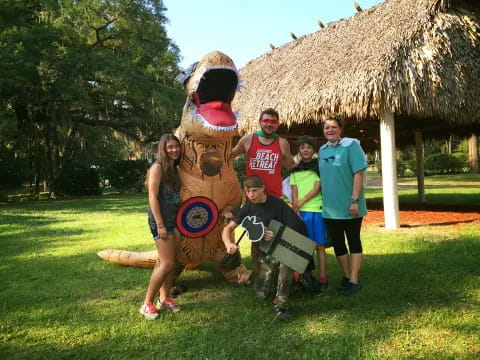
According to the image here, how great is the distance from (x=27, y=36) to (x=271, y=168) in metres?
11.2

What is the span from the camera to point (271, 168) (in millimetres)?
3488

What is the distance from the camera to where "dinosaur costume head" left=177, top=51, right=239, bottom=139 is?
3.24m

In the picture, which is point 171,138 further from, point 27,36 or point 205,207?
point 27,36

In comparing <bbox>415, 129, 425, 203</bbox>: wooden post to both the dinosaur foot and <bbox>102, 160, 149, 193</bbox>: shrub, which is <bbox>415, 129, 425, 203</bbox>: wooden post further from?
<bbox>102, 160, 149, 193</bbox>: shrub

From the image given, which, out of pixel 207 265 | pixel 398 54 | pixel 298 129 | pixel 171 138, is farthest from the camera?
pixel 298 129

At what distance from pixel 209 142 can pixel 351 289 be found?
5.59 feet

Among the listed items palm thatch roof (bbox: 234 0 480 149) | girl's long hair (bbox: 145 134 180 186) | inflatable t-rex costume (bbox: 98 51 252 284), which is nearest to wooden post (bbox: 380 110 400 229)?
palm thatch roof (bbox: 234 0 480 149)

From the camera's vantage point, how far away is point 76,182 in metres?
16.2

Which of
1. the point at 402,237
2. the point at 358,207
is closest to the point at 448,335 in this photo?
the point at 358,207

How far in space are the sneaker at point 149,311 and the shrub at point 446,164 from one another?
24356mm

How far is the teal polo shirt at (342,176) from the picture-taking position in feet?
11.1

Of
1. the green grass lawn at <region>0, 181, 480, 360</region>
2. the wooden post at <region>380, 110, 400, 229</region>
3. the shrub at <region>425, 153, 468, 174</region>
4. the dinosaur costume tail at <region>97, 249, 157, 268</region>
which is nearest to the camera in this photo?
the green grass lawn at <region>0, 181, 480, 360</region>

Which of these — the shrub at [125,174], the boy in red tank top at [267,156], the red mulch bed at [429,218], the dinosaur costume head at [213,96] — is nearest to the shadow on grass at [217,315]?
the boy in red tank top at [267,156]

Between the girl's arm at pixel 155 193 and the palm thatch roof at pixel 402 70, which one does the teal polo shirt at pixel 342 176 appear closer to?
the girl's arm at pixel 155 193
